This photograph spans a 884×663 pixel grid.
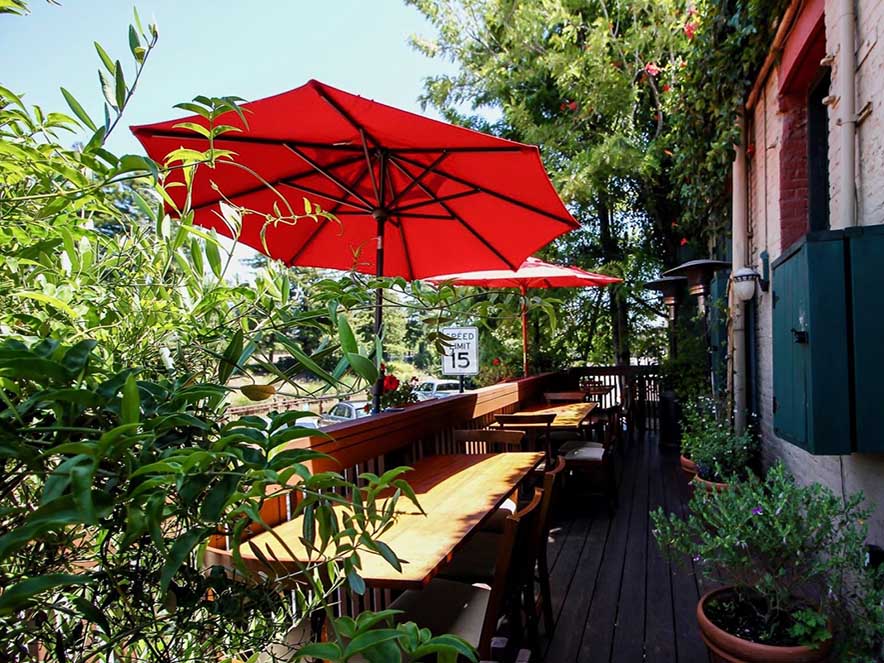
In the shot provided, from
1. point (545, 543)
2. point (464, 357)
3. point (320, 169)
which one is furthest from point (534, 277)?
point (545, 543)

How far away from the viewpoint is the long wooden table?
158cm

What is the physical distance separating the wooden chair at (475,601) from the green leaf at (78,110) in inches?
61.8

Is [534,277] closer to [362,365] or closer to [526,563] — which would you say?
[526,563]

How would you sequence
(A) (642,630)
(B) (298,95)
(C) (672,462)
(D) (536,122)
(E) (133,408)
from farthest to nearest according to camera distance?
(D) (536,122) → (C) (672,462) → (A) (642,630) → (B) (298,95) → (E) (133,408)

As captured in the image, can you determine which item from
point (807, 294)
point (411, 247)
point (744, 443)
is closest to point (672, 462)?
point (744, 443)

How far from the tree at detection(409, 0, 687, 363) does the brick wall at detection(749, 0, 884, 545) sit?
3.22m

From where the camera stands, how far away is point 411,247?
4.14 m

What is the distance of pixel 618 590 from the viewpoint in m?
3.18

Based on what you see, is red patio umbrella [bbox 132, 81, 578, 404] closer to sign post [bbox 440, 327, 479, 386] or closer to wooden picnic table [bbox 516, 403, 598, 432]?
sign post [bbox 440, 327, 479, 386]

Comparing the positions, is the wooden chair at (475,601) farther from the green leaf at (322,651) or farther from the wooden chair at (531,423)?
the wooden chair at (531,423)

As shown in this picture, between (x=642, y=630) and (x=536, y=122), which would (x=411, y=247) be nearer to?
(x=642, y=630)

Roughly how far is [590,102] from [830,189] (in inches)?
235

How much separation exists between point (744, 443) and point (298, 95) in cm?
A: 357

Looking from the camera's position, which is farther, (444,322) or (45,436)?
(444,322)
